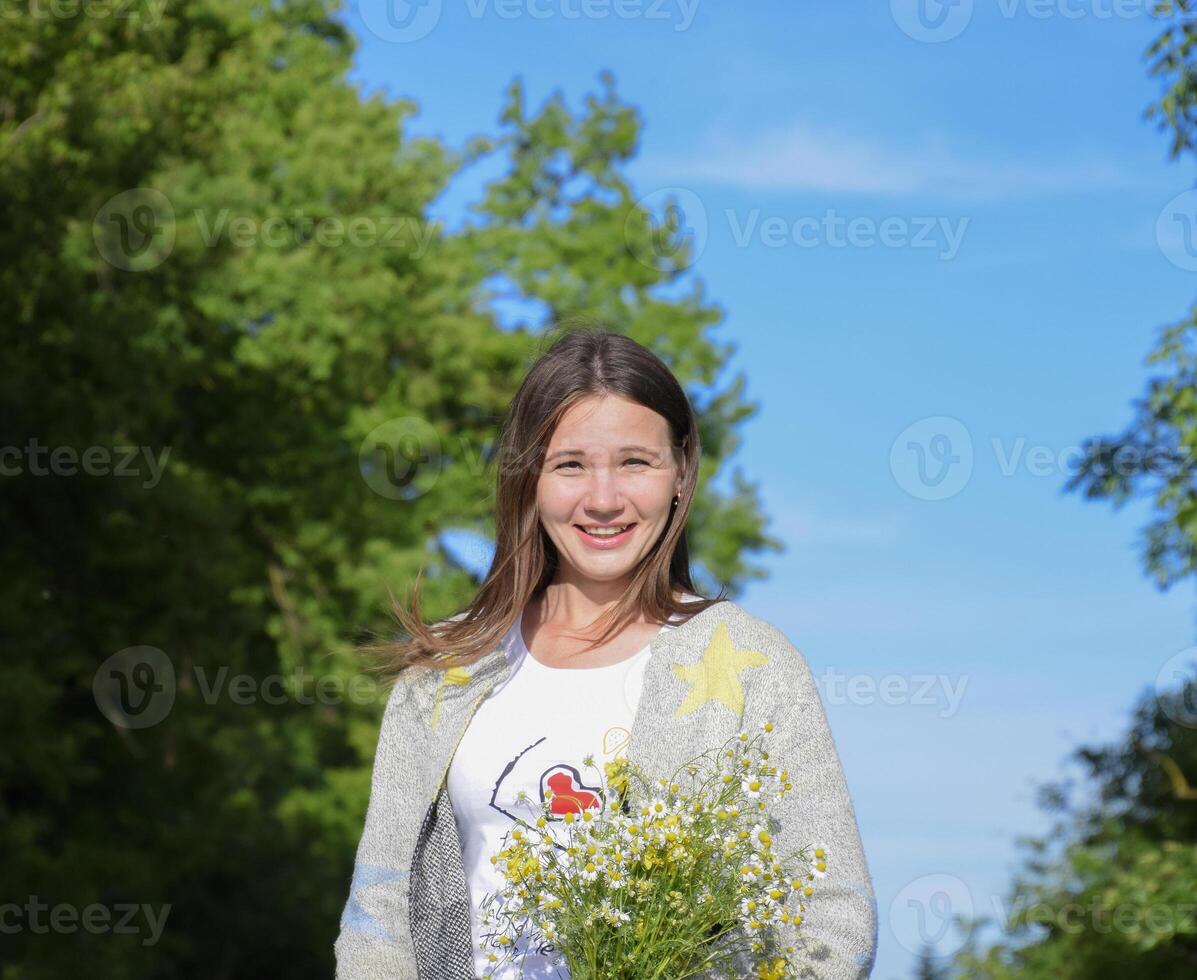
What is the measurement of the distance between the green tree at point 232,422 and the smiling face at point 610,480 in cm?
1319

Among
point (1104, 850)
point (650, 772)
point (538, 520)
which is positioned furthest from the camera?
point (1104, 850)

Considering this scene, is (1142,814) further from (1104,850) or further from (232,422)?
(232,422)

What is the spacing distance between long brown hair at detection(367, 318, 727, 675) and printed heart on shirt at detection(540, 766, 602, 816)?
1.13 ft

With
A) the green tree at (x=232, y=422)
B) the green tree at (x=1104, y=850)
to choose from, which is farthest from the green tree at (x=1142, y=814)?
the green tree at (x=232, y=422)

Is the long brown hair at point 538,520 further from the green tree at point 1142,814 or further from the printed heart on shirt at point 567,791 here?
the green tree at point 1142,814

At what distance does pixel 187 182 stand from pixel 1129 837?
43.6 ft

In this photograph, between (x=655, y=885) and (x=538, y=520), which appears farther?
(x=538, y=520)

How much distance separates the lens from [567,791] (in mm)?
3537

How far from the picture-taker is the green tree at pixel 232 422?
1784 centimetres

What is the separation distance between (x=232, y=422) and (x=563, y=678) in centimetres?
1985

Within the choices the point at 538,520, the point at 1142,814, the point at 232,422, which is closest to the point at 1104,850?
the point at 1142,814

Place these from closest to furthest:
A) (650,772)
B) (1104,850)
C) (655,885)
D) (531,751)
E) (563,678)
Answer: (655,885), (650,772), (531,751), (563,678), (1104,850)

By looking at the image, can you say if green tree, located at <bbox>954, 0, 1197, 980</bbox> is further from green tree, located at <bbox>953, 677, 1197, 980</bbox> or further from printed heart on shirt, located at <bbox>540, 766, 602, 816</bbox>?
printed heart on shirt, located at <bbox>540, 766, 602, 816</bbox>

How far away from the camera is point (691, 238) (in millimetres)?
25469
